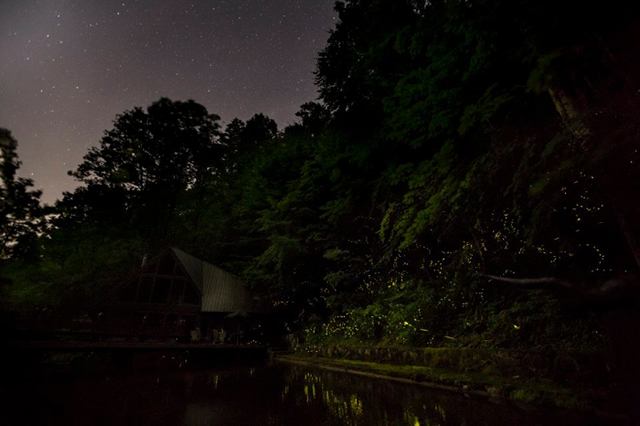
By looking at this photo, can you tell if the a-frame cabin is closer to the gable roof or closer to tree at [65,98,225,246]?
the gable roof

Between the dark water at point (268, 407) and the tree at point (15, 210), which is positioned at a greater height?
the tree at point (15, 210)

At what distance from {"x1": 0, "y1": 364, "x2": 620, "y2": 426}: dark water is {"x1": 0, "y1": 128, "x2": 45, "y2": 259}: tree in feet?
33.8

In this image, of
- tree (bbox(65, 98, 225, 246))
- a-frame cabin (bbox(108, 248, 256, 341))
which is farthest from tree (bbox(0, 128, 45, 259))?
tree (bbox(65, 98, 225, 246))

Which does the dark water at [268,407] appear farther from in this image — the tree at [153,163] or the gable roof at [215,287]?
the tree at [153,163]

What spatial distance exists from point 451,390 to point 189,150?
3925 cm

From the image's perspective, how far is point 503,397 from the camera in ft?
20.4

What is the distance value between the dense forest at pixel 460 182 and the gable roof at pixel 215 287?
255 cm

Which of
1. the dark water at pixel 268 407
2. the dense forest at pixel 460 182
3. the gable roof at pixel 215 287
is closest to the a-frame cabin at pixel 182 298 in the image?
the gable roof at pixel 215 287

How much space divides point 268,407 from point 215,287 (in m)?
22.9

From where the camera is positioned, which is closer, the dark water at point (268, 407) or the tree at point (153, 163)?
the dark water at point (268, 407)

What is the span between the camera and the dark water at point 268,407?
500 cm

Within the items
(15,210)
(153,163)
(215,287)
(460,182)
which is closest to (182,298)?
(215,287)

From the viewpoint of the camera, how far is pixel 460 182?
27.9 ft

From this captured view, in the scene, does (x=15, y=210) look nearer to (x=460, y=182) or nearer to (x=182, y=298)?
(x=182, y=298)
